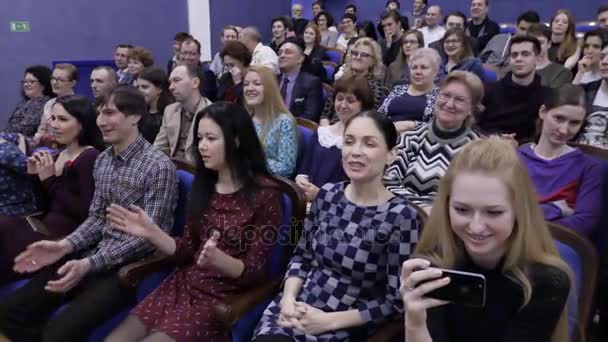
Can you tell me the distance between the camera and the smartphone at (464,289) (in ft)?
3.48

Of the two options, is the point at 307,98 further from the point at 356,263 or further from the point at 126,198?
the point at 356,263

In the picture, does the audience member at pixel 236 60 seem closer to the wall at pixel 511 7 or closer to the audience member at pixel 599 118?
the audience member at pixel 599 118

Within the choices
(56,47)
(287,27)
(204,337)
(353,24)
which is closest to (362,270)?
(204,337)

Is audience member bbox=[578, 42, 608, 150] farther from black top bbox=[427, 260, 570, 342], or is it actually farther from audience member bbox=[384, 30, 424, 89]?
black top bbox=[427, 260, 570, 342]

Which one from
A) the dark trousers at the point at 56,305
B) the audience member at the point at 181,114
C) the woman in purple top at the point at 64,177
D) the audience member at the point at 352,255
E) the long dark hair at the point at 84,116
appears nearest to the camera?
the audience member at the point at 352,255

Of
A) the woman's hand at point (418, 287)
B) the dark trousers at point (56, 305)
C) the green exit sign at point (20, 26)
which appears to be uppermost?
the green exit sign at point (20, 26)

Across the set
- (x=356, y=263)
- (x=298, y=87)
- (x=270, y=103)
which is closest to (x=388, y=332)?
(x=356, y=263)

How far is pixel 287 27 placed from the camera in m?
6.43

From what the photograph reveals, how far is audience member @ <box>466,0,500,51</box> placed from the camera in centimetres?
550

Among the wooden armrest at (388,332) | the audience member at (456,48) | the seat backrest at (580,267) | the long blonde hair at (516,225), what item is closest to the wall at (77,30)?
the audience member at (456,48)

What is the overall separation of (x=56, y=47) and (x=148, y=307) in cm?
609

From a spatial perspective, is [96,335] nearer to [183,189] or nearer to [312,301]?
[183,189]

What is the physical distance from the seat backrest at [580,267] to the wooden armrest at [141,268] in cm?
136

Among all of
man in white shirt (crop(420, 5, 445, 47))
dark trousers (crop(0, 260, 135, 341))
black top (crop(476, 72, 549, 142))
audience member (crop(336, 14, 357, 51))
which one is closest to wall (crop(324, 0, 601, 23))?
audience member (crop(336, 14, 357, 51))
